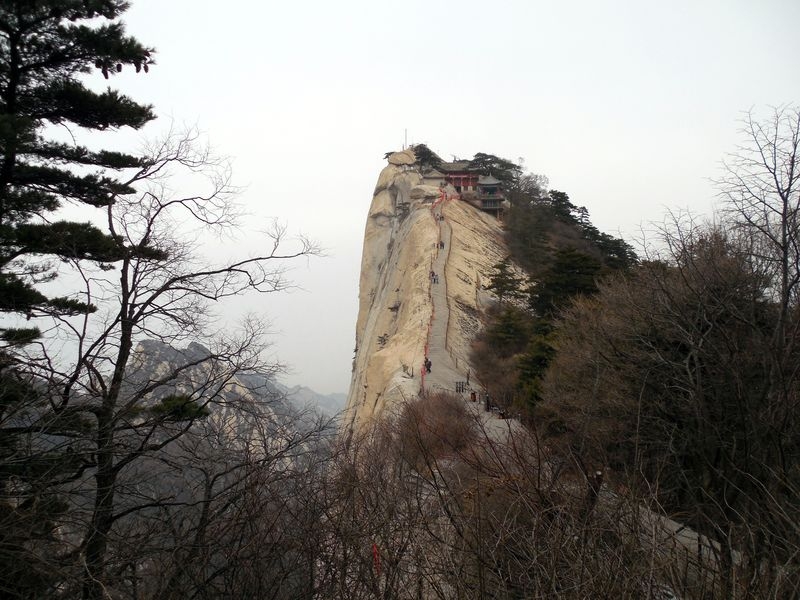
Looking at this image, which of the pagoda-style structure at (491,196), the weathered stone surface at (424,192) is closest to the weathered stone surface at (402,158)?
the weathered stone surface at (424,192)

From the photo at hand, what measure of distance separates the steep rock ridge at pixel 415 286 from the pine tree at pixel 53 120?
10.4 m

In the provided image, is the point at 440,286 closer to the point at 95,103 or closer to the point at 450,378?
the point at 450,378

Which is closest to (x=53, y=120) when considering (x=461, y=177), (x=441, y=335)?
(x=441, y=335)

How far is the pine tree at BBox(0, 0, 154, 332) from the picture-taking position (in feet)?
21.4

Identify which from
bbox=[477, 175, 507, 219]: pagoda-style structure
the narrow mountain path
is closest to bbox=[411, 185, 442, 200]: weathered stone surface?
bbox=[477, 175, 507, 219]: pagoda-style structure

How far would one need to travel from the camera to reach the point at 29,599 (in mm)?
4051

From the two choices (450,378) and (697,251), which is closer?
(697,251)

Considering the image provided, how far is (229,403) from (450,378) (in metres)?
19.0

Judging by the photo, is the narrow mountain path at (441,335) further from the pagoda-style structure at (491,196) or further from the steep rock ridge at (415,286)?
the pagoda-style structure at (491,196)

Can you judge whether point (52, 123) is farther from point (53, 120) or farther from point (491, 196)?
point (491, 196)

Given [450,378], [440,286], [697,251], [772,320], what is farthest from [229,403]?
[440,286]

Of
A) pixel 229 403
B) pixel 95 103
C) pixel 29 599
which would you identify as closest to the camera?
pixel 29 599

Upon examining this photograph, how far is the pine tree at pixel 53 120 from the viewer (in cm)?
651

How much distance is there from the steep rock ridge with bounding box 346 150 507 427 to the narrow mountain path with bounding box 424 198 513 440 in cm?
6
